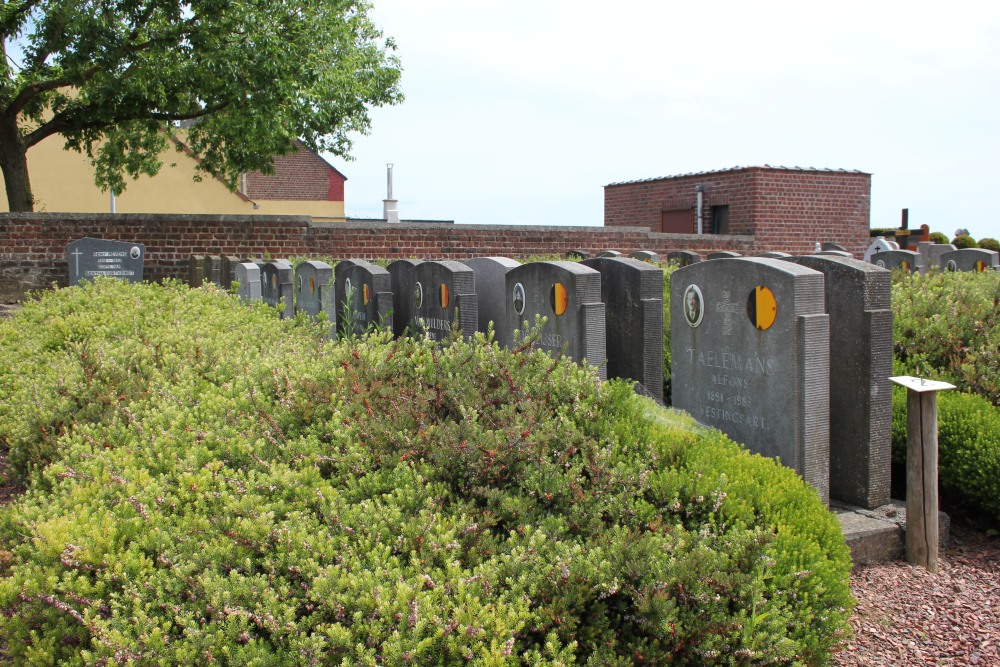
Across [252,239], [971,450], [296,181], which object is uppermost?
[296,181]

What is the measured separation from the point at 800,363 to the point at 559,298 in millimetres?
1907

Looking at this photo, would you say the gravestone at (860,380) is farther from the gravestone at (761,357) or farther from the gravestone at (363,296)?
the gravestone at (363,296)

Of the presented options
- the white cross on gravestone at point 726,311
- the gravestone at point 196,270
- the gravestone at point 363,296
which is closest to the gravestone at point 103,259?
the gravestone at point 196,270

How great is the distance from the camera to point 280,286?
412 inches

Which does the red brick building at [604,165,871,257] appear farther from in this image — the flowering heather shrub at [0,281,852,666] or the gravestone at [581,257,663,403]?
the flowering heather shrub at [0,281,852,666]

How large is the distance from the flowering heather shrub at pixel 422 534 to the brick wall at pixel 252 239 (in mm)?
11876

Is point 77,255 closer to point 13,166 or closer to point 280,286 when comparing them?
point 13,166

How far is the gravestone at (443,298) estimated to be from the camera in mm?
7180

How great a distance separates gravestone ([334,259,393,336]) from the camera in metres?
8.24

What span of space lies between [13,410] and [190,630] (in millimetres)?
3358

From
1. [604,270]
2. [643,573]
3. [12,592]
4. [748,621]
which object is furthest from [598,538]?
[604,270]

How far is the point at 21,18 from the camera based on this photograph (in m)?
16.5

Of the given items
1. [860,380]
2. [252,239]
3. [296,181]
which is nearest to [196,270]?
[252,239]

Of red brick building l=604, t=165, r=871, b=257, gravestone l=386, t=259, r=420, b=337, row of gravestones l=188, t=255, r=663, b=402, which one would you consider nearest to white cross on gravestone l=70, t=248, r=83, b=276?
row of gravestones l=188, t=255, r=663, b=402
